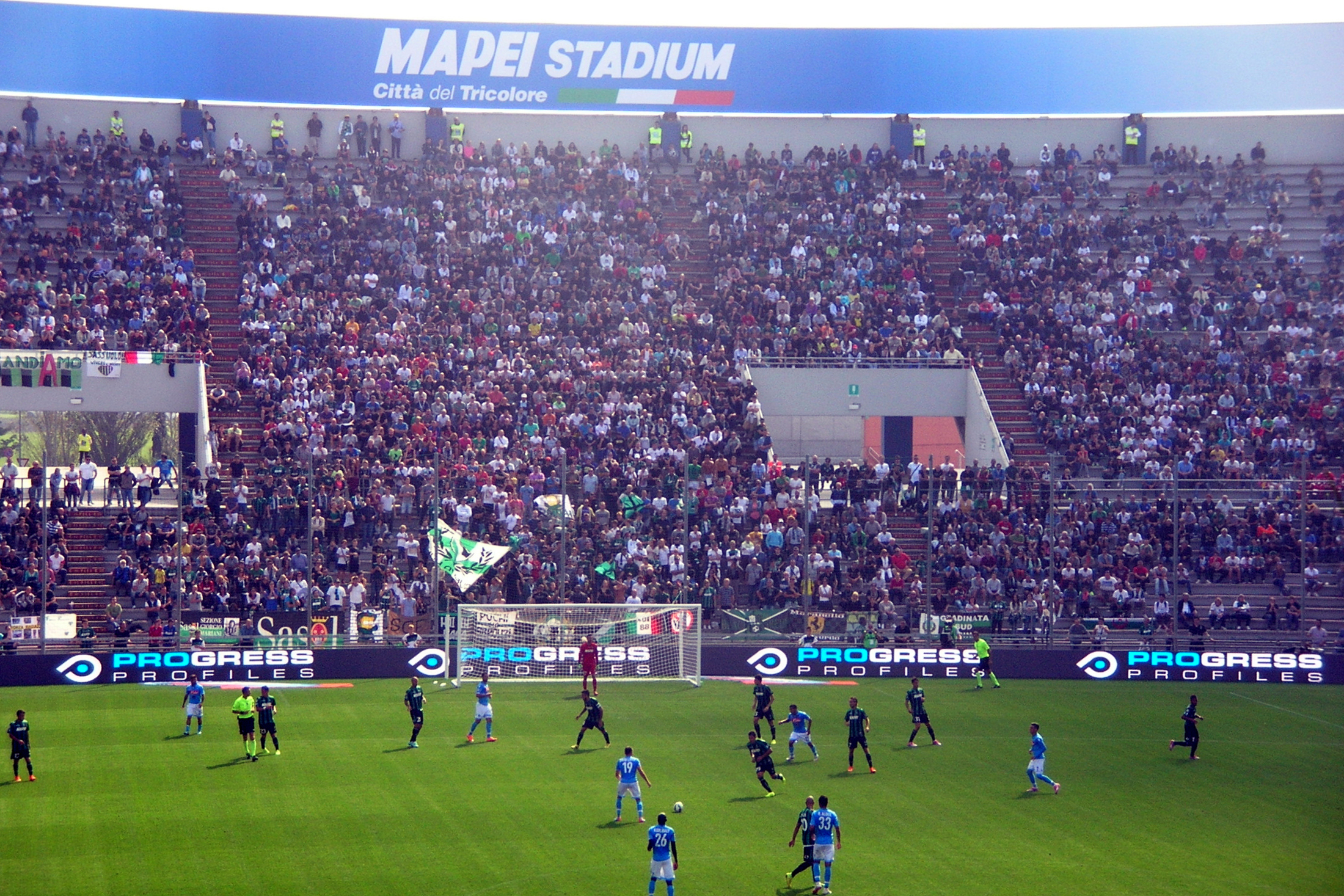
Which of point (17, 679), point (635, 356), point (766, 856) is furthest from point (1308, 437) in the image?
point (17, 679)

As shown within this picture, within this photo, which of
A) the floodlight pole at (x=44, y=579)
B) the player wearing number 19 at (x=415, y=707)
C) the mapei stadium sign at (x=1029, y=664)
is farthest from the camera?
the mapei stadium sign at (x=1029, y=664)

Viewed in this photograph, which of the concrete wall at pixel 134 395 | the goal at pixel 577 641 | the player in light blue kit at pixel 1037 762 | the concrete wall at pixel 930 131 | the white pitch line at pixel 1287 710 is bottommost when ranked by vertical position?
the white pitch line at pixel 1287 710

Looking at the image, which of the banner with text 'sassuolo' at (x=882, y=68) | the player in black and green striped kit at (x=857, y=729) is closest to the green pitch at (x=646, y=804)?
the player in black and green striped kit at (x=857, y=729)

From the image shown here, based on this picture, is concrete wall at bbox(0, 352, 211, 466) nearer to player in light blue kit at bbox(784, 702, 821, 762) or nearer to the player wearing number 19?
the player wearing number 19

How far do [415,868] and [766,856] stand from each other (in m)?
5.33

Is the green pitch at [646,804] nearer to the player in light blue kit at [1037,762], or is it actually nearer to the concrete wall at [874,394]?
the player in light blue kit at [1037,762]

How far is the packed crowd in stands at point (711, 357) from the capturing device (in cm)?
4266

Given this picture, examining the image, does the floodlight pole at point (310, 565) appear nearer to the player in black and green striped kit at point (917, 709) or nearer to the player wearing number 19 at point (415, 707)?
the player wearing number 19 at point (415, 707)

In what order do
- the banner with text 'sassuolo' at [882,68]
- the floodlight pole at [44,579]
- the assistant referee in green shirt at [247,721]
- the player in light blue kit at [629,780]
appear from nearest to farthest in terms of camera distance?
1. the player in light blue kit at [629,780]
2. the assistant referee in green shirt at [247,721]
3. the floodlight pole at [44,579]
4. the banner with text 'sassuolo' at [882,68]

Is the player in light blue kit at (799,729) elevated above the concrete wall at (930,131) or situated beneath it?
situated beneath

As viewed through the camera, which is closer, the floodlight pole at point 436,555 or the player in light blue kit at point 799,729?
the player in light blue kit at point 799,729

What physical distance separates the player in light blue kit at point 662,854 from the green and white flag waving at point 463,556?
19.6 m

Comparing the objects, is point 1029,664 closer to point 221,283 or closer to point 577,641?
point 577,641

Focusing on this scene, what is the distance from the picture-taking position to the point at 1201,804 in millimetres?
26016
